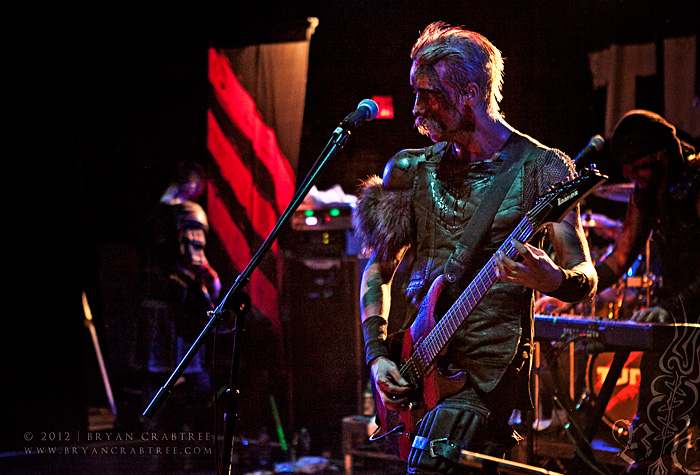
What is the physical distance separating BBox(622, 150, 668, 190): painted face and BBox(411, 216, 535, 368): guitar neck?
2044mm

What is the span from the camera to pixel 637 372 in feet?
15.0

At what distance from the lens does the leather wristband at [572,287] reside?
1.82 m

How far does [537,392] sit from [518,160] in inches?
107

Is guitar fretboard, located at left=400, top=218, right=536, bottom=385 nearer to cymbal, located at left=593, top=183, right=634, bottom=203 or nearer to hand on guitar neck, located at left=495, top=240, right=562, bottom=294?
hand on guitar neck, located at left=495, top=240, right=562, bottom=294

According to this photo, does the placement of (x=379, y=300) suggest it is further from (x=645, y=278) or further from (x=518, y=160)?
(x=645, y=278)

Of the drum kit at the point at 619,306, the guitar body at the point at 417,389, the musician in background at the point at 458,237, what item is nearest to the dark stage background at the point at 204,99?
the drum kit at the point at 619,306

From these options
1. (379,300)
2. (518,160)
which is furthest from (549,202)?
(379,300)

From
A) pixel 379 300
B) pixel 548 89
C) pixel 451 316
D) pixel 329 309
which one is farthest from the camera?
pixel 329 309

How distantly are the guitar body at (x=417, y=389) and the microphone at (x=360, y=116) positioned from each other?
0.62 m

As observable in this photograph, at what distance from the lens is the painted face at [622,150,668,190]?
3.62 m

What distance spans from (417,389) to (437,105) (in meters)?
0.96

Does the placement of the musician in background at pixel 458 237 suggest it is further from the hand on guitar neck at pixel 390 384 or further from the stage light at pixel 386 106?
the stage light at pixel 386 106

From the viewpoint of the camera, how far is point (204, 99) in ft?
16.5

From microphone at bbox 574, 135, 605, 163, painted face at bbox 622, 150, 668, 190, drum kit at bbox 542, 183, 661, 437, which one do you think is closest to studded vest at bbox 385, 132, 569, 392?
microphone at bbox 574, 135, 605, 163
